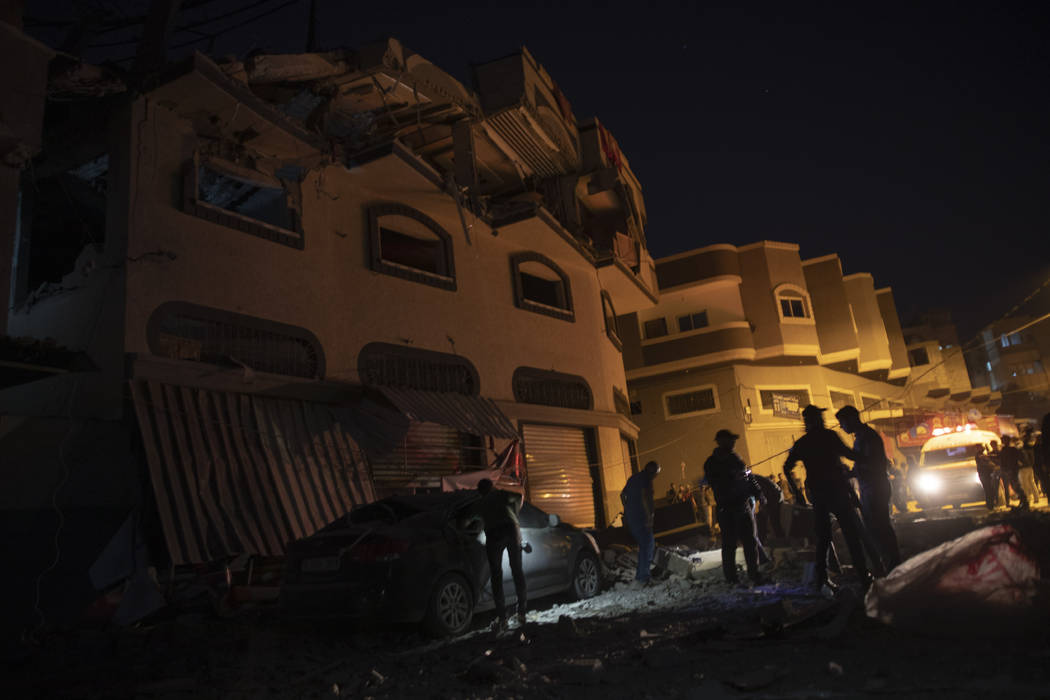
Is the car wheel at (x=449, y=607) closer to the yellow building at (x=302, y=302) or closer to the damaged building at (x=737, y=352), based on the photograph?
the yellow building at (x=302, y=302)

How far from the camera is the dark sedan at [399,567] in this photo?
23.0 ft

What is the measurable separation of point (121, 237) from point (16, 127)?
1.81 metres

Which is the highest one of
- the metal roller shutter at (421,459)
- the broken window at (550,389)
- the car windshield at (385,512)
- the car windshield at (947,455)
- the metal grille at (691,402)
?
the metal grille at (691,402)

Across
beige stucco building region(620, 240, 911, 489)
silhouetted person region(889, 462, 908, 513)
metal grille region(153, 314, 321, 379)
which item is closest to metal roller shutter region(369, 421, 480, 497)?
metal grille region(153, 314, 321, 379)

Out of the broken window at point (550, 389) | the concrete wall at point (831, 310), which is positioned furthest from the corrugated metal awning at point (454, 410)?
the concrete wall at point (831, 310)

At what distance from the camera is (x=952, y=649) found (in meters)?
4.68

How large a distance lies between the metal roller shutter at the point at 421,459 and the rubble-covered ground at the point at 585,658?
3992 mm

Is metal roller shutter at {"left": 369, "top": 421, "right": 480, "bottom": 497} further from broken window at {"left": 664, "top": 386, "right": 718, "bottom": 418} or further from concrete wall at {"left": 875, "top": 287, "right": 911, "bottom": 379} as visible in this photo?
concrete wall at {"left": 875, "top": 287, "right": 911, "bottom": 379}

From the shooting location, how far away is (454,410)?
513 inches

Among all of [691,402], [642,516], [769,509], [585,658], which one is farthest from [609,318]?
[585,658]

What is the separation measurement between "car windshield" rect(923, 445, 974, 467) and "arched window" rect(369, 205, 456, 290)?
13.7 metres

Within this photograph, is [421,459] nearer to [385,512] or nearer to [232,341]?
[232,341]

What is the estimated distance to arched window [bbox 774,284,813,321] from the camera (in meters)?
28.7

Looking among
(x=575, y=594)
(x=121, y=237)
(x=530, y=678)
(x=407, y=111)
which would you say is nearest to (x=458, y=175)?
(x=407, y=111)
